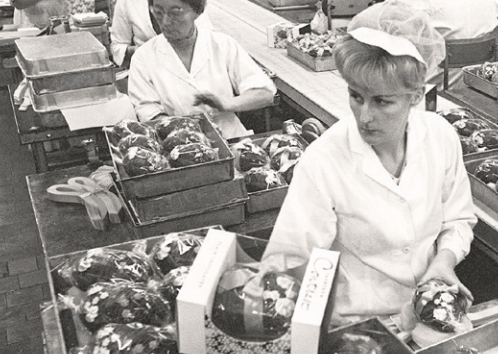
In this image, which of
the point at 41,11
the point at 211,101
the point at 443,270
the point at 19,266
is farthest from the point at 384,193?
the point at 41,11

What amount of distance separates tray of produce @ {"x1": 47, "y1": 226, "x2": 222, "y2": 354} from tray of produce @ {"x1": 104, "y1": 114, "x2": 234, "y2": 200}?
53cm

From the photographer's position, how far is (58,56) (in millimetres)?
3363

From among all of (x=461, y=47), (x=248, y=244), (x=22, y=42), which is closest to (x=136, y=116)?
(x=22, y=42)

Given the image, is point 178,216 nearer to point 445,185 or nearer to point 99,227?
point 99,227

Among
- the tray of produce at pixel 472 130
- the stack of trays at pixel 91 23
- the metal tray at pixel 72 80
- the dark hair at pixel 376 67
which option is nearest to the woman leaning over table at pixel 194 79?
the metal tray at pixel 72 80

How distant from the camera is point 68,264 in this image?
1.64m

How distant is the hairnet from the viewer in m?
1.84

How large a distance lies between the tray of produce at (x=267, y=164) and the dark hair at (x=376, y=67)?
846 mm

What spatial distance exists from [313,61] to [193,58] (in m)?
1.15

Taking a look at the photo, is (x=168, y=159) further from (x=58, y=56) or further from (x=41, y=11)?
(x=41, y=11)

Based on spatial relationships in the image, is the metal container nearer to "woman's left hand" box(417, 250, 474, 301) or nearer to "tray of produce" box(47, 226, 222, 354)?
"tray of produce" box(47, 226, 222, 354)

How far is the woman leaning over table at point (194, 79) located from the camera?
3186 millimetres

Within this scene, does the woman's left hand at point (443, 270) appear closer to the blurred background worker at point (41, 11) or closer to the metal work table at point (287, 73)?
the metal work table at point (287, 73)

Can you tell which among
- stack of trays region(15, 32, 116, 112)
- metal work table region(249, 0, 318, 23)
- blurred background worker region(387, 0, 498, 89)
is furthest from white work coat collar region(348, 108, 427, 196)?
metal work table region(249, 0, 318, 23)
